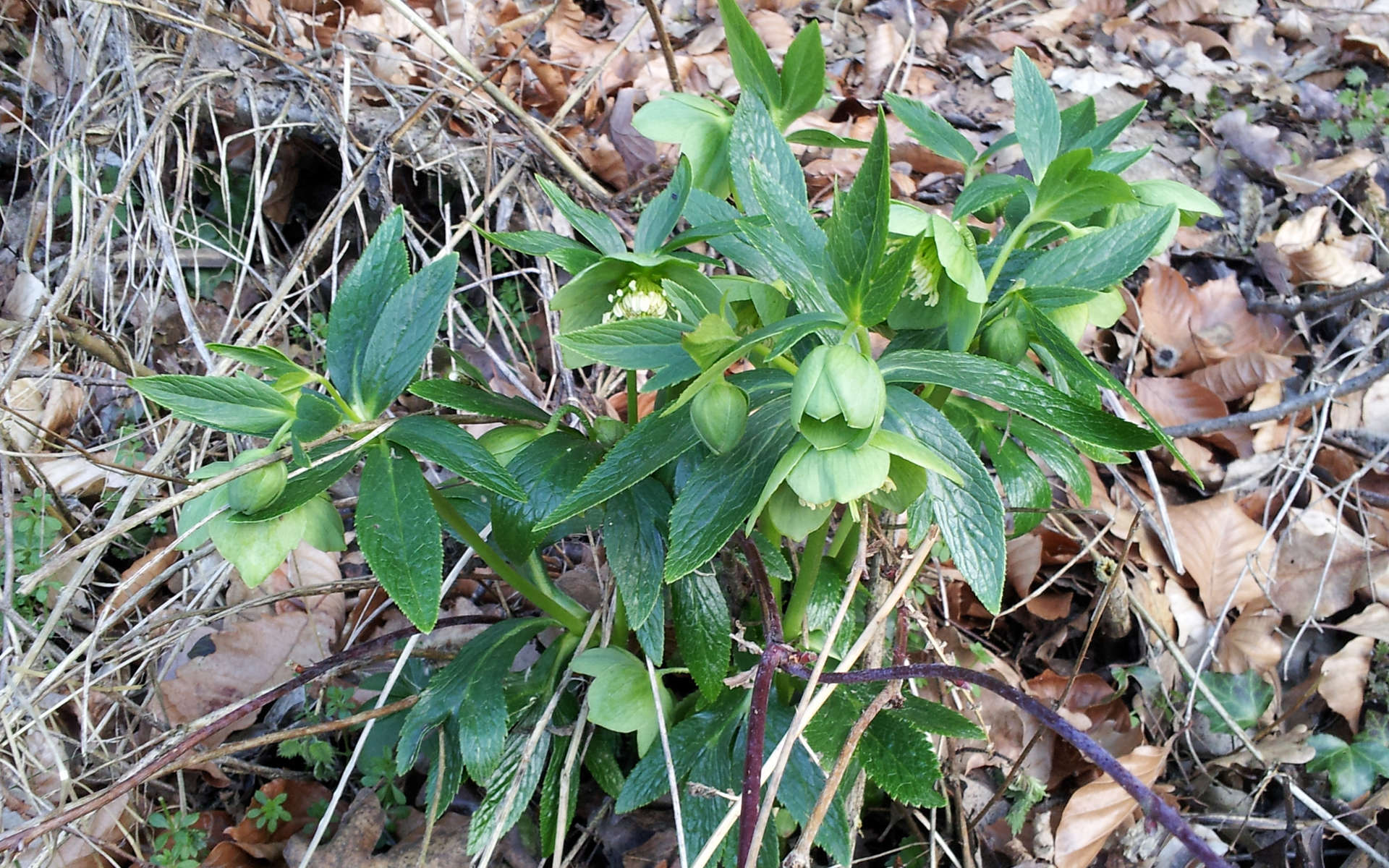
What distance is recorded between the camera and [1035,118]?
2.72 feet

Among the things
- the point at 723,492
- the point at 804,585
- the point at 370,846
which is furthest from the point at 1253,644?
the point at 370,846

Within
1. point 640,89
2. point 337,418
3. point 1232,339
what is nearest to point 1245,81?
point 1232,339

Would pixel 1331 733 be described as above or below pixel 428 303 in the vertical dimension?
below

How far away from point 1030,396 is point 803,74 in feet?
1.40

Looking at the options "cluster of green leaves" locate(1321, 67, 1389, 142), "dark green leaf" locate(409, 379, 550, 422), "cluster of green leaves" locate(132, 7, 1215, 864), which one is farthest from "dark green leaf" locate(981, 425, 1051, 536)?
"cluster of green leaves" locate(1321, 67, 1389, 142)

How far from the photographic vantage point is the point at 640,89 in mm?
2035

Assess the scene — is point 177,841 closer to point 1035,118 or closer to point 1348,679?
point 1035,118

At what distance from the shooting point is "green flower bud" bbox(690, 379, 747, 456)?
2.15 ft

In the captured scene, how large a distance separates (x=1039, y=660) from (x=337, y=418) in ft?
3.64

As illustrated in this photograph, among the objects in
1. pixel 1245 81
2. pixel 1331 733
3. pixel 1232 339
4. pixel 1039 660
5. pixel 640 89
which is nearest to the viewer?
pixel 1331 733

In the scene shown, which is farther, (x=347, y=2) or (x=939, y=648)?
(x=347, y=2)

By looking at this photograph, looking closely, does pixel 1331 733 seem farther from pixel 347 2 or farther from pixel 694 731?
pixel 347 2

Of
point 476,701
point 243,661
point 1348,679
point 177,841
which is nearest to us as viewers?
point 476,701

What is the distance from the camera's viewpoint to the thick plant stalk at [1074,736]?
55 cm
